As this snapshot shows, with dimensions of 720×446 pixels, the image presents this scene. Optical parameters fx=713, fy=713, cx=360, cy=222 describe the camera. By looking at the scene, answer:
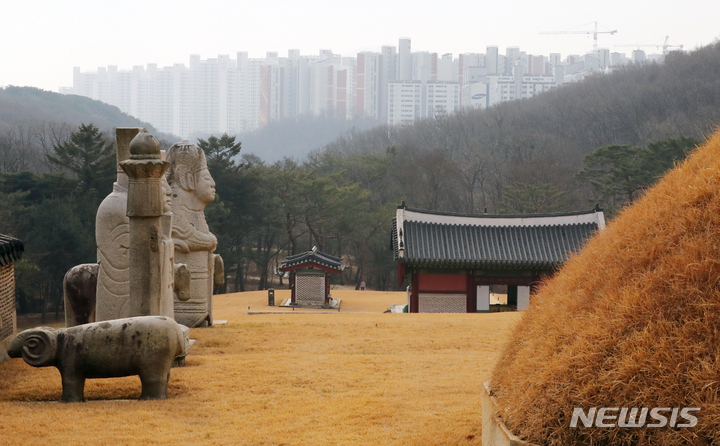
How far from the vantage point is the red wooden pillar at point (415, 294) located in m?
20.8

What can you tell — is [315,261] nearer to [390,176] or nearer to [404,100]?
[390,176]

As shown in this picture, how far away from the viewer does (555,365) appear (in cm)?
459

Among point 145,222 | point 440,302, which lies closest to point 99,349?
point 145,222

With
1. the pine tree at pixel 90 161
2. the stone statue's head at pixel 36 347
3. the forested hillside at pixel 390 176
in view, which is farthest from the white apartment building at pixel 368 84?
the stone statue's head at pixel 36 347

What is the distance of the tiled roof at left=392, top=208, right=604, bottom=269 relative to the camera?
20469 millimetres

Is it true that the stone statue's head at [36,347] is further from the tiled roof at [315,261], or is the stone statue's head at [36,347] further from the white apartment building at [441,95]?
the white apartment building at [441,95]

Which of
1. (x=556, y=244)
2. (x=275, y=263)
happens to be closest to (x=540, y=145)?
(x=275, y=263)

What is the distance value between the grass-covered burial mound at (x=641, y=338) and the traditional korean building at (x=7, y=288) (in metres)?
7.67

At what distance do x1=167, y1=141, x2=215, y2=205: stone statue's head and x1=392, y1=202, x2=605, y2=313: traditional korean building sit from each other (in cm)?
932

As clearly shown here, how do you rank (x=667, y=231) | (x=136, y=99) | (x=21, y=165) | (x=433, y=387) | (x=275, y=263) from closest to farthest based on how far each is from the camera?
1. (x=667, y=231)
2. (x=433, y=387)
3. (x=21, y=165)
4. (x=275, y=263)
5. (x=136, y=99)

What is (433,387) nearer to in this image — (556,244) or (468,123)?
(556,244)

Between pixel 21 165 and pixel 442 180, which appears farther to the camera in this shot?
pixel 442 180

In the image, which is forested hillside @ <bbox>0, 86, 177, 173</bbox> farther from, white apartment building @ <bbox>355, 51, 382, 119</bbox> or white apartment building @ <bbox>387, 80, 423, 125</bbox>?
white apartment building @ <bbox>355, 51, 382, 119</bbox>

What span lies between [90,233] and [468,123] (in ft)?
135
